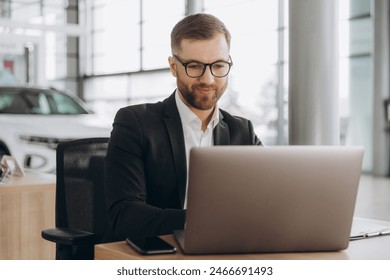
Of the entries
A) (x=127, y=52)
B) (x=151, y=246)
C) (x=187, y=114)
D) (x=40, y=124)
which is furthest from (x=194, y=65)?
(x=127, y=52)

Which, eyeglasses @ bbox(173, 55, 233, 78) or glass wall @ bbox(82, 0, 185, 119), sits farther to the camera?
glass wall @ bbox(82, 0, 185, 119)

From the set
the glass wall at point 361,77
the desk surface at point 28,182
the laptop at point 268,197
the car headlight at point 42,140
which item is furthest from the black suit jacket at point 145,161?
the glass wall at point 361,77

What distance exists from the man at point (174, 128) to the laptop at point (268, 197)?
47 cm

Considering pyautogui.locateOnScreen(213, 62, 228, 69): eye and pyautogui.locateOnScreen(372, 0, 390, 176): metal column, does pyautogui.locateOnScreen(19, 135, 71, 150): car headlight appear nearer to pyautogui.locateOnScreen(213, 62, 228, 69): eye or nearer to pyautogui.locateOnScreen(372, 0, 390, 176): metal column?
pyautogui.locateOnScreen(213, 62, 228, 69): eye

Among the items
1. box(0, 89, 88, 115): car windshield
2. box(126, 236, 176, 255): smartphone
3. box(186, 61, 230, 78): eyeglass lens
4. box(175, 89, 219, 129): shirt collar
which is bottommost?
box(126, 236, 176, 255): smartphone

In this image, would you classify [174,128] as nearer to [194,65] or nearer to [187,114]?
[187,114]

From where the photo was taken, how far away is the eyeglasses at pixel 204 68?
171 cm

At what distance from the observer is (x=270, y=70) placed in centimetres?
992

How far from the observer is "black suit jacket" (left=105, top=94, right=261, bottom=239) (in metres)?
1.63

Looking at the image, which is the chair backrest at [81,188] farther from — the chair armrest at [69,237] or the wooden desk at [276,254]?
the wooden desk at [276,254]

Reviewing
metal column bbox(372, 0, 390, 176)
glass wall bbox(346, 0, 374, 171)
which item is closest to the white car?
metal column bbox(372, 0, 390, 176)

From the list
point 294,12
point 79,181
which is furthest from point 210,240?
point 294,12

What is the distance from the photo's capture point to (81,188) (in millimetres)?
2029
